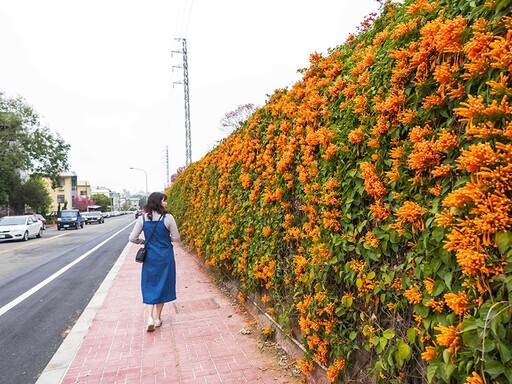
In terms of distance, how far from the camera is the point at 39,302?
6.98 metres

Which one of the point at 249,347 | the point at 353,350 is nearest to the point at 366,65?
the point at 353,350

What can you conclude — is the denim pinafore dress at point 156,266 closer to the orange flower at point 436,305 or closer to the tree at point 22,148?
the orange flower at point 436,305

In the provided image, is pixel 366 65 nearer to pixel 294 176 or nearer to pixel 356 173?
pixel 356 173

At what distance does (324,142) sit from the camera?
2.87 m

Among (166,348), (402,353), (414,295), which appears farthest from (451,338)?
(166,348)

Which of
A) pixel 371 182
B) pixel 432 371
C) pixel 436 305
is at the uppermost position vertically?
pixel 371 182

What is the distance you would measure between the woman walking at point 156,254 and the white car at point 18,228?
758 inches

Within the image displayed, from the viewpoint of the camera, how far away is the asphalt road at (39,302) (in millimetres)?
4363

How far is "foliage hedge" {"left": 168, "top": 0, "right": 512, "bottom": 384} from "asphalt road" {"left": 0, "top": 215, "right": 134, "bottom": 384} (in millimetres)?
3212

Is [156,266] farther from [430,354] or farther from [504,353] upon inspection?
[504,353]

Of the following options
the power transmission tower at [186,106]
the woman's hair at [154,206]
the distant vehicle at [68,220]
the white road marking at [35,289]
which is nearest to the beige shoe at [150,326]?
the woman's hair at [154,206]

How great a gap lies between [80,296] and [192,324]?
3527 mm

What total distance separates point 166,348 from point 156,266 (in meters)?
1.17

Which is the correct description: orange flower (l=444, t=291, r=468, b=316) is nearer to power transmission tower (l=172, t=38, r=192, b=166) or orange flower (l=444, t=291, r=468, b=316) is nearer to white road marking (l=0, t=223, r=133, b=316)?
white road marking (l=0, t=223, r=133, b=316)
